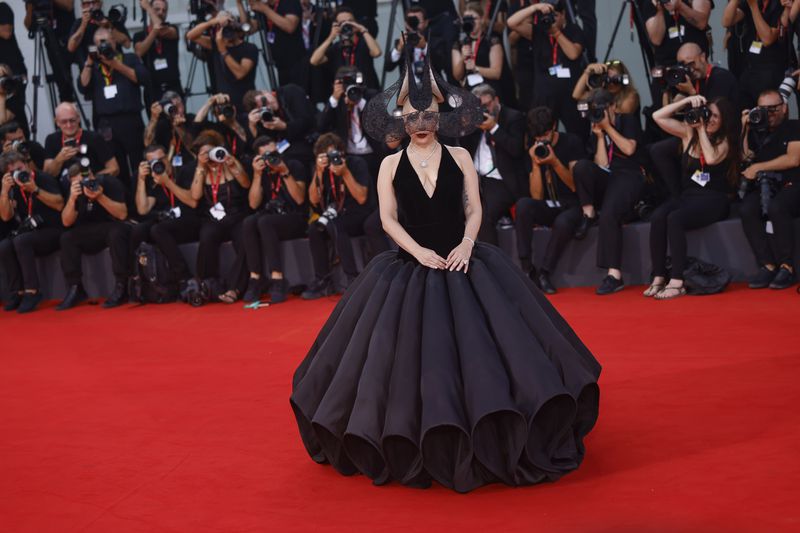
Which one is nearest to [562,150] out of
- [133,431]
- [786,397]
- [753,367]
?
[753,367]

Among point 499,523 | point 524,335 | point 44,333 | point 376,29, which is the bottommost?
point 44,333

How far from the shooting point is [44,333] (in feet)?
23.3

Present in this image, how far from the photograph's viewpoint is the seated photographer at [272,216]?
24.9 ft

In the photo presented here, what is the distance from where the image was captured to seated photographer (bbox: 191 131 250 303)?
25.5ft

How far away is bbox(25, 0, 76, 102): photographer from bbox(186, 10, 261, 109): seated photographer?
1.67m

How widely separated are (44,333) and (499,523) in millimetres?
5193

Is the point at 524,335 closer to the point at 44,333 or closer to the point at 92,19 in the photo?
the point at 44,333

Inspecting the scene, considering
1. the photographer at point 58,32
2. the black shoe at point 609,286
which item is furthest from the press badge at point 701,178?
the photographer at point 58,32

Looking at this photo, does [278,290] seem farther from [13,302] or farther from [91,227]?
[13,302]

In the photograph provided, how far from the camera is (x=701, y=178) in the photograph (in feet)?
21.4

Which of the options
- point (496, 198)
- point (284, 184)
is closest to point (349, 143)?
point (284, 184)

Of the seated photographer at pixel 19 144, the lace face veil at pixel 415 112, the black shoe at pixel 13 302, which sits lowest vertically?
the black shoe at pixel 13 302

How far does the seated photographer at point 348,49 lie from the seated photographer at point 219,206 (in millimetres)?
1248

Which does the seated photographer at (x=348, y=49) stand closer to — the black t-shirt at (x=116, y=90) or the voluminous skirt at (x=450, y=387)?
the black t-shirt at (x=116, y=90)
